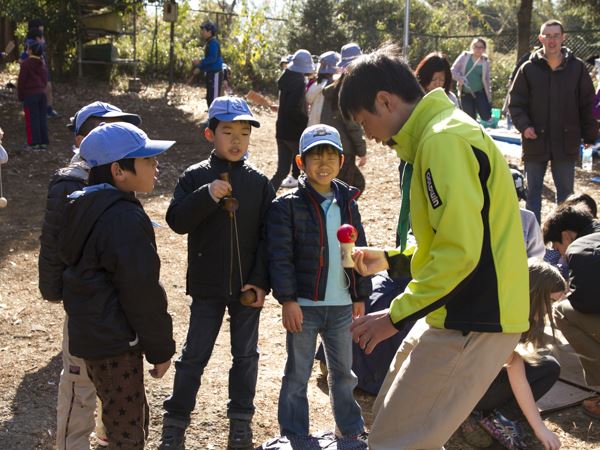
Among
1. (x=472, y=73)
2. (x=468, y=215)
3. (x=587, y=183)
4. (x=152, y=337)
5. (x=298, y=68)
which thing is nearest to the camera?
(x=468, y=215)

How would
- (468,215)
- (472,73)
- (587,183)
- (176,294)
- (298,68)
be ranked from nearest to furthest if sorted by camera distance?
(468,215) → (176,294) → (298,68) → (587,183) → (472,73)

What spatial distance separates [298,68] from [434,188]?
22.6 feet

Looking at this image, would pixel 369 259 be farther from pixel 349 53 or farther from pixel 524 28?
pixel 524 28

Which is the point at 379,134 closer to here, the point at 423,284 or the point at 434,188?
the point at 434,188

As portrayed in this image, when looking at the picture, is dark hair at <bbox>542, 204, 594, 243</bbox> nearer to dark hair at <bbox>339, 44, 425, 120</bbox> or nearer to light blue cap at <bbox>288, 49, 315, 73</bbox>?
dark hair at <bbox>339, 44, 425, 120</bbox>

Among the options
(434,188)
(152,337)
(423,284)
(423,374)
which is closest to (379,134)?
(434,188)

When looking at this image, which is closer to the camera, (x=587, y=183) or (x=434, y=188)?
(x=434, y=188)

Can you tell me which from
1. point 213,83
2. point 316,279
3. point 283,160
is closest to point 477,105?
point 213,83

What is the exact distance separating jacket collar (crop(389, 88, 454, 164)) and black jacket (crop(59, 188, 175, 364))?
3.69ft

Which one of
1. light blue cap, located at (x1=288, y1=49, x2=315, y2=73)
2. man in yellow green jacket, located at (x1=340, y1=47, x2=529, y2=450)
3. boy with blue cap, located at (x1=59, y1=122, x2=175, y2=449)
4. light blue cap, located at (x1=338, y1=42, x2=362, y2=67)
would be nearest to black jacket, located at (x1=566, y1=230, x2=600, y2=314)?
man in yellow green jacket, located at (x1=340, y1=47, x2=529, y2=450)

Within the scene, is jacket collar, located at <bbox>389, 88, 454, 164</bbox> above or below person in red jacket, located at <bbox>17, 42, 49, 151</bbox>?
above

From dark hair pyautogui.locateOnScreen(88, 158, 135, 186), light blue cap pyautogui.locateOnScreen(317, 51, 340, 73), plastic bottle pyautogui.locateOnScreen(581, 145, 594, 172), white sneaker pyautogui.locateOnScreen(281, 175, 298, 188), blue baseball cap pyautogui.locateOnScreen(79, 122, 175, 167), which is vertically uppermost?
light blue cap pyautogui.locateOnScreen(317, 51, 340, 73)

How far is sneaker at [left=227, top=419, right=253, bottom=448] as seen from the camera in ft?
13.8

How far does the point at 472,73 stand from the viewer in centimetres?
1438
